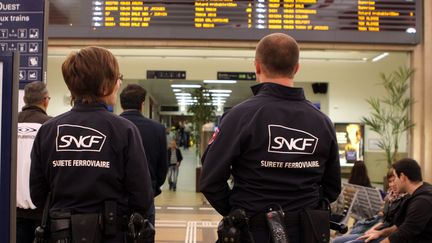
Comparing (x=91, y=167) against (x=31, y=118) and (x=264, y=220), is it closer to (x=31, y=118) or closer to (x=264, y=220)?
(x=264, y=220)

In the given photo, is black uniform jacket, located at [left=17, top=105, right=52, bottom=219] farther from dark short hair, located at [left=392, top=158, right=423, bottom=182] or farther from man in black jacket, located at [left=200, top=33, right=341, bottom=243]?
dark short hair, located at [left=392, top=158, right=423, bottom=182]

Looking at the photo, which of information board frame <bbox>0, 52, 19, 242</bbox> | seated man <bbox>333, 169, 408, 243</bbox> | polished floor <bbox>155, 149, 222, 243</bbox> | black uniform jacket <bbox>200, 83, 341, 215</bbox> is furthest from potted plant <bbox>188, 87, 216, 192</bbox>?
black uniform jacket <bbox>200, 83, 341, 215</bbox>

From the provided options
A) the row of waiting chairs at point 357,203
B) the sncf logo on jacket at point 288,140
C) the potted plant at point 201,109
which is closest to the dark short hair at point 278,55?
the sncf logo on jacket at point 288,140

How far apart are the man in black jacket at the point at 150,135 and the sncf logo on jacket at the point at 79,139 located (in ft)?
5.40

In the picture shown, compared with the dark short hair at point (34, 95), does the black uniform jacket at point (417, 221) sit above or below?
below

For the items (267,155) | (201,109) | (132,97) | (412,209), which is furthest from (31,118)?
(201,109)

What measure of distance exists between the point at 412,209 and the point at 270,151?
7.79ft

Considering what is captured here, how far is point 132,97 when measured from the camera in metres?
3.88

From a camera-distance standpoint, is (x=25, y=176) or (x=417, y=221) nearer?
(x=25, y=176)

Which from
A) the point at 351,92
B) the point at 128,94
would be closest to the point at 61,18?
the point at 128,94

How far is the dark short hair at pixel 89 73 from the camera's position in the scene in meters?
2.15

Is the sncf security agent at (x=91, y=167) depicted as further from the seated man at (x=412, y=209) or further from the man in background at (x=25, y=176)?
the seated man at (x=412, y=209)

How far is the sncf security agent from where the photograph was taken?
2.05m

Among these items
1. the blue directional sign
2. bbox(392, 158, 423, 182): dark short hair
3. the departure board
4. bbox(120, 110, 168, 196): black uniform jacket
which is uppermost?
the departure board
